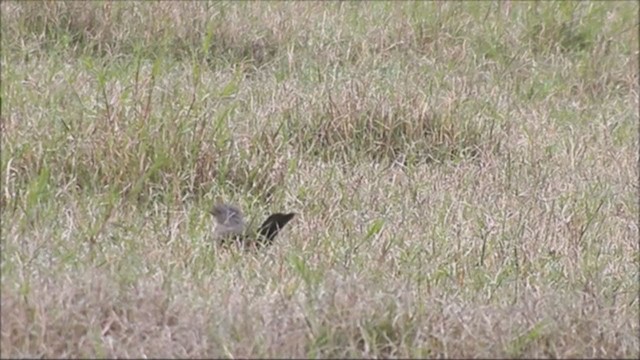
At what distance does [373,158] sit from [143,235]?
1603mm

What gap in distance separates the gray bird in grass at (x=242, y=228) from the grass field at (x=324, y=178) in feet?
0.19

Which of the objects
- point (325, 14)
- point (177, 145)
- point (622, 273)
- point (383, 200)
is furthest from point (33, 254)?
point (325, 14)

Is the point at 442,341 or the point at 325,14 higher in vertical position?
the point at 442,341

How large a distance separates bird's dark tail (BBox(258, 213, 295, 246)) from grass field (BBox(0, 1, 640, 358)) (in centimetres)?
5

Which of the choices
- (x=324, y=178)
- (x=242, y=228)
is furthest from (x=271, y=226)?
(x=324, y=178)

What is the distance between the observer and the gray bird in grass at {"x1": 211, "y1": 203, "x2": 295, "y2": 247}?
400 cm

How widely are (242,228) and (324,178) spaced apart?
87 cm

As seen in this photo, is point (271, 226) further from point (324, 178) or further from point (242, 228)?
point (324, 178)

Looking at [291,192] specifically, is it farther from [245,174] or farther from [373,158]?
[373,158]

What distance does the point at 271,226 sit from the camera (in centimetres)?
404

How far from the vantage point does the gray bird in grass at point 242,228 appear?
400cm

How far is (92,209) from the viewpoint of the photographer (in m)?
4.09

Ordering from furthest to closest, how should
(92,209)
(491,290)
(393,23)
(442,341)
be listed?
(393,23), (92,209), (491,290), (442,341)

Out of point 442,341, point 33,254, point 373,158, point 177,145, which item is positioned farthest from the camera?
point 373,158
